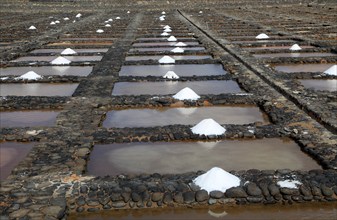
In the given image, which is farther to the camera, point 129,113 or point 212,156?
point 129,113

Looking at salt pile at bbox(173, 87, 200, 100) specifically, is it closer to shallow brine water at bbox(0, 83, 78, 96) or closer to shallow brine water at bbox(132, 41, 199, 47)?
shallow brine water at bbox(0, 83, 78, 96)

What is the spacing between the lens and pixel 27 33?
15453 millimetres

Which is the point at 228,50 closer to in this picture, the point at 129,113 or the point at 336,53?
the point at 336,53

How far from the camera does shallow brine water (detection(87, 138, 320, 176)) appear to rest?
407 centimetres

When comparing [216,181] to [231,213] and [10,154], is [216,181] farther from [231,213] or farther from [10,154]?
[10,154]

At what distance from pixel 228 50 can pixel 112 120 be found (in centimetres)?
550

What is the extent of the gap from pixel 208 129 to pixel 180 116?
817 millimetres

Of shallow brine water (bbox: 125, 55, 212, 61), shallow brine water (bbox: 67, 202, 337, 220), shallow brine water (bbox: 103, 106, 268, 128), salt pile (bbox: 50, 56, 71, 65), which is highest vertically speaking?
shallow brine water (bbox: 67, 202, 337, 220)

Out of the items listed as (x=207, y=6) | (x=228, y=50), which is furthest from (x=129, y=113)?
(x=207, y=6)

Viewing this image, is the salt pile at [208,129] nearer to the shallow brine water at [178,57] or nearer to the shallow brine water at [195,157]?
the shallow brine water at [195,157]

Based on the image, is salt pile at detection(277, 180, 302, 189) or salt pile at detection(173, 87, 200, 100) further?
salt pile at detection(173, 87, 200, 100)

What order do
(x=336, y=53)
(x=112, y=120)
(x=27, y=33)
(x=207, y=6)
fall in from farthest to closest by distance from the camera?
(x=207, y=6)
(x=27, y=33)
(x=336, y=53)
(x=112, y=120)

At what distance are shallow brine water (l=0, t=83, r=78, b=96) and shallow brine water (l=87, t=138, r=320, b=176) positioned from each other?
265cm

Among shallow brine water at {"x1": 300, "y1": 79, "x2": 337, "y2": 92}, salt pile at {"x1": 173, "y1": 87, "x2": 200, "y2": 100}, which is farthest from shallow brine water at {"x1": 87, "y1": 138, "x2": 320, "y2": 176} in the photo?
shallow brine water at {"x1": 300, "y1": 79, "x2": 337, "y2": 92}
